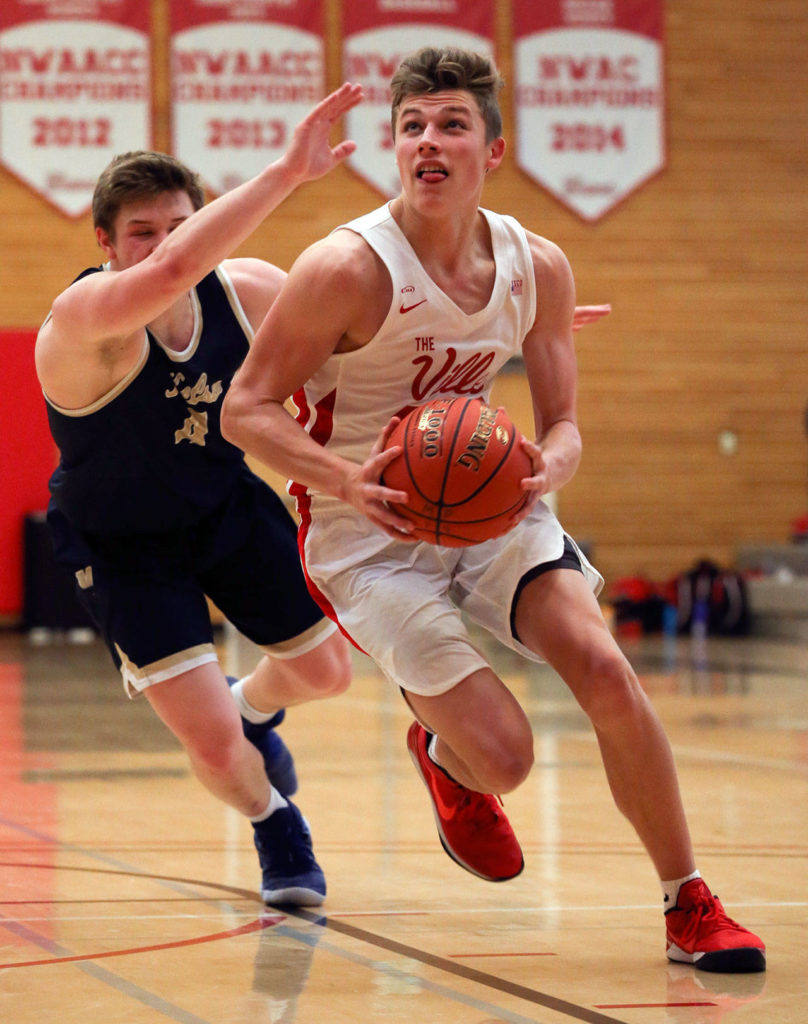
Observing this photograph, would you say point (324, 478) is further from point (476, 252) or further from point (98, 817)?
point (98, 817)

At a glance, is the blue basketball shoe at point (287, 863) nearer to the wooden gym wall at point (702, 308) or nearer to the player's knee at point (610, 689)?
the player's knee at point (610, 689)

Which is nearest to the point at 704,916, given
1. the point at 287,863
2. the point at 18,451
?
the point at 287,863

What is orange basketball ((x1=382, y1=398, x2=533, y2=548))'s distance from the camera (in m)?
2.81

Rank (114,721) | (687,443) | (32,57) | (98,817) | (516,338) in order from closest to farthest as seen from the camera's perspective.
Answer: (516,338) < (98,817) < (114,721) < (32,57) < (687,443)

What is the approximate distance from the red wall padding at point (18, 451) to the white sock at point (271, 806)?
979 centimetres

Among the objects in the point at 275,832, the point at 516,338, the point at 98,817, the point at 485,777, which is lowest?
the point at 98,817

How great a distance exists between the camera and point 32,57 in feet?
44.9

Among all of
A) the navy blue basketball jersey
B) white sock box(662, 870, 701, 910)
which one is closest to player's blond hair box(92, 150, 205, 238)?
the navy blue basketball jersey

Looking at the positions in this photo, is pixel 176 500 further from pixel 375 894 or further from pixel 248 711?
pixel 375 894

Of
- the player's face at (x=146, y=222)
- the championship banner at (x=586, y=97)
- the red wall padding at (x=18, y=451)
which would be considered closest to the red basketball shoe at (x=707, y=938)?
the player's face at (x=146, y=222)

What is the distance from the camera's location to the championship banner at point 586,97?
14.6m

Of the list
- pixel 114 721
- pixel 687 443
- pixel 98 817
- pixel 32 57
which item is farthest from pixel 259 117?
pixel 98 817

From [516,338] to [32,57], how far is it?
11.7 m

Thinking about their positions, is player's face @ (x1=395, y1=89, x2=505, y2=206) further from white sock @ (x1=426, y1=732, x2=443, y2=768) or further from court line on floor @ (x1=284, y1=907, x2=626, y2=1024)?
court line on floor @ (x1=284, y1=907, x2=626, y2=1024)
